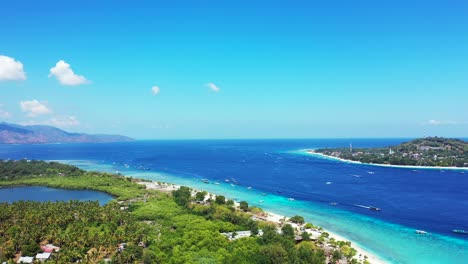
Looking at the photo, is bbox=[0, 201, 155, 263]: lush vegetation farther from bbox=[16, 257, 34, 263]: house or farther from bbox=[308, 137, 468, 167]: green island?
bbox=[308, 137, 468, 167]: green island

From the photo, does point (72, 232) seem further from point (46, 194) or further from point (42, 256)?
point (46, 194)

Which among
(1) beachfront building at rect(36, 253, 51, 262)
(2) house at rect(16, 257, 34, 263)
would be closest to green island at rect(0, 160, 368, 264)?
(2) house at rect(16, 257, 34, 263)

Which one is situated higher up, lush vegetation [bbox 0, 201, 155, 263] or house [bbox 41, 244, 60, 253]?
lush vegetation [bbox 0, 201, 155, 263]

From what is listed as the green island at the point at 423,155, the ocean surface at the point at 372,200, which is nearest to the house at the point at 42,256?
the ocean surface at the point at 372,200

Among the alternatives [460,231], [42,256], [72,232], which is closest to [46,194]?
[72,232]

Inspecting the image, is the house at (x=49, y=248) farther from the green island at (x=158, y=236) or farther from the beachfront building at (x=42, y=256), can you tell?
the beachfront building at (x=42, y=256)

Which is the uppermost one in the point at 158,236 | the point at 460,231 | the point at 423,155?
the point at 423,155
